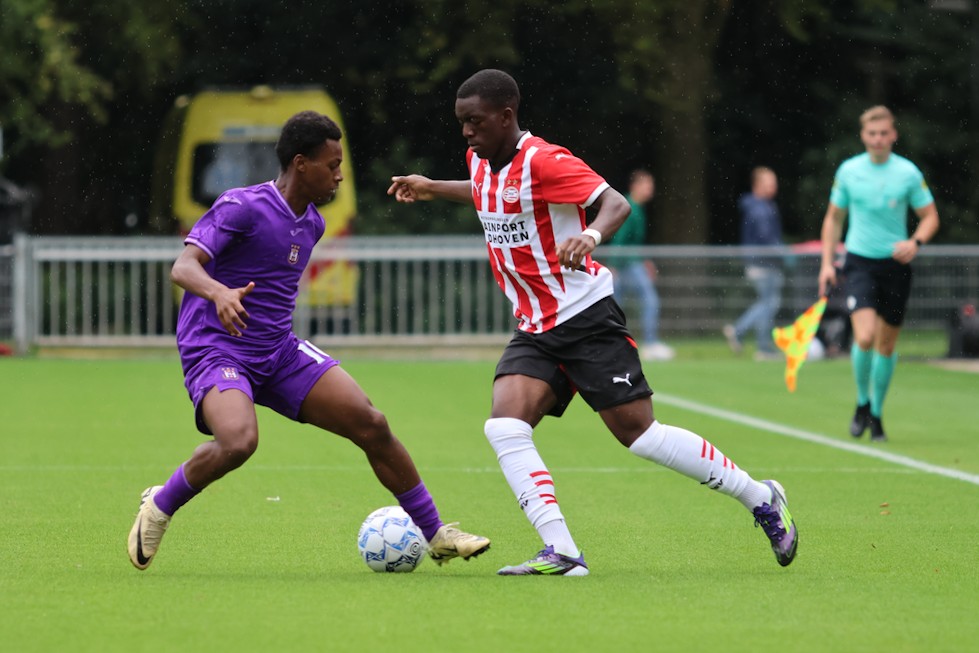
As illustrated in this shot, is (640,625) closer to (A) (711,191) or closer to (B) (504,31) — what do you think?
(B) (504,31)

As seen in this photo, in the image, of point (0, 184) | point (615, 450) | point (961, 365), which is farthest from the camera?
point (0, 184)

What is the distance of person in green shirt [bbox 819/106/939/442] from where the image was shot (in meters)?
11.9

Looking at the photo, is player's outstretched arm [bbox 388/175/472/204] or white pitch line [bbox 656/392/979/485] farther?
white pitch line [bbox 656/392/979/485]

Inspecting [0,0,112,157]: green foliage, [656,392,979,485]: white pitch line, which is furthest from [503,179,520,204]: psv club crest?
[0,0,112,157]: green foliage

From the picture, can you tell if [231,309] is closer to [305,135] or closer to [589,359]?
[305,135]

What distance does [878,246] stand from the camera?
1203 cm

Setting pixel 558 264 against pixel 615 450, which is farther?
pixel 615 450

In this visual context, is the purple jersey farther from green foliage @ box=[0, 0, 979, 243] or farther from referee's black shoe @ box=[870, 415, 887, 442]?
green foliage @ box=[0, 0, 979, 243]

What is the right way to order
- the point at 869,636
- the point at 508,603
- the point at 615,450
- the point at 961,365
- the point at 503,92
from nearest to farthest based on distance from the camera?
the point at 869,636 < the point at 508,603 < the point at 503,92 < the point at 615,450 < the point at 961,365

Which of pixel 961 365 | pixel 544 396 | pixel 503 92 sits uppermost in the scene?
pixel 503 92

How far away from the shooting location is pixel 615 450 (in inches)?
458

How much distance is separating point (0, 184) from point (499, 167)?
21778 mm

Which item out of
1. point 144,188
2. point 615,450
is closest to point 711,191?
point 144,188

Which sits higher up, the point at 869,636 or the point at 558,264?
the point at 558,264
